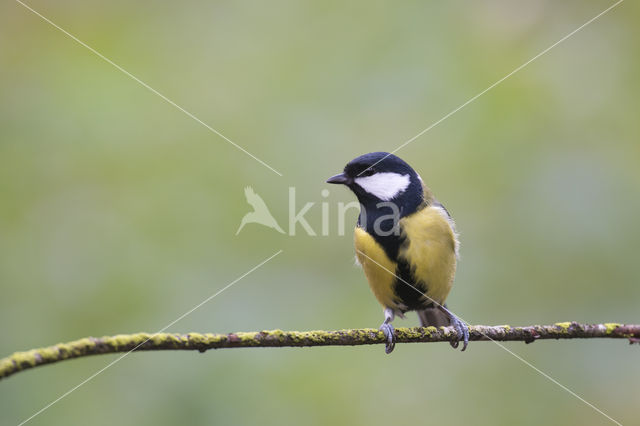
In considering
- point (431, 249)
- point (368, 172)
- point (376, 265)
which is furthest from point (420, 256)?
point (368, 172)

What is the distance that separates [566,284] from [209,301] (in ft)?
6.40

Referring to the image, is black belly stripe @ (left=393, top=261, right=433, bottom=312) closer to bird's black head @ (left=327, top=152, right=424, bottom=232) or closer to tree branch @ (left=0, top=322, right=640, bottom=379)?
bird's black head @ (left=327, top=152, right=424, bottom=232)

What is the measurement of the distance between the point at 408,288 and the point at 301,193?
1000 mm

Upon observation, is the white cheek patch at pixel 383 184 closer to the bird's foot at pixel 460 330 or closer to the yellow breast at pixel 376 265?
the yellow breast at pixel 376 265

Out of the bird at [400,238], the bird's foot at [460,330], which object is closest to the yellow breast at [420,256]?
the bird at [400,238]

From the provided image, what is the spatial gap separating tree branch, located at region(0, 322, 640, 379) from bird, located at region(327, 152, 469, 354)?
2.11 ft

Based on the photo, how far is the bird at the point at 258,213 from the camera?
10.7 feet

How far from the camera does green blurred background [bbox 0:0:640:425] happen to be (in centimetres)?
269

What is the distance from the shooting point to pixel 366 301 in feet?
10.4

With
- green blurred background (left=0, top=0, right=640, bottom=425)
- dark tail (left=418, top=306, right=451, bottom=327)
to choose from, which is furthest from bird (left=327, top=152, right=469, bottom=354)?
green blurred background (left=0, top=0, right=640, bottom=425)

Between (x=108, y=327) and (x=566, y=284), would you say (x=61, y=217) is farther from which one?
(x=566, y=284)

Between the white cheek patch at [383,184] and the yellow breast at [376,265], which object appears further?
the white cheek patch at [383,184]

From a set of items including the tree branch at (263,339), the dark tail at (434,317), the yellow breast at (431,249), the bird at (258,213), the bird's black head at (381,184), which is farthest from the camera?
the bird at (258,213)

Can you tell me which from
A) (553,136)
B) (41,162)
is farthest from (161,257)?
(553,136)
